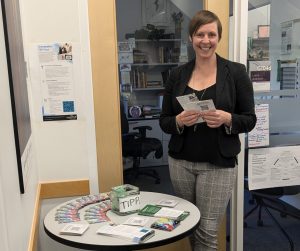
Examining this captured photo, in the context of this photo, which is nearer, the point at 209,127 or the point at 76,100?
the point at 209,127

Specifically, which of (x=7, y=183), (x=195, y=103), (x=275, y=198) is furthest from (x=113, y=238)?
(x=275, y=198)

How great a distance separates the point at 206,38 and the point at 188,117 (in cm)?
43

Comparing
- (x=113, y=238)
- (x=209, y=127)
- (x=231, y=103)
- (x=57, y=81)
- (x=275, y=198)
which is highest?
(x=57, y=81)

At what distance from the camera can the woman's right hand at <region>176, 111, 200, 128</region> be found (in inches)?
74.6

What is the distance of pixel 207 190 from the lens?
6.52 ft

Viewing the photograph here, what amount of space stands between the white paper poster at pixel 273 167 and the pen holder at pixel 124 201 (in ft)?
3.53

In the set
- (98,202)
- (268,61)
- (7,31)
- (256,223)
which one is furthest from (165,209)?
(256,223)

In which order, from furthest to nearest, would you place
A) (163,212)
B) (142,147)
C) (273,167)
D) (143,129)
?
(143,129) → (142,147) → (273,167) → (163,212)

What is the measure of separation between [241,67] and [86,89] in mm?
930

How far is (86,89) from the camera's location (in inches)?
88.5

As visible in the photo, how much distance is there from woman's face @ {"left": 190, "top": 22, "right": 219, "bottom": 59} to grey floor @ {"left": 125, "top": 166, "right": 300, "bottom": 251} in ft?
3.82

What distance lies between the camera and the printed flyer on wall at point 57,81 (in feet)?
7.16

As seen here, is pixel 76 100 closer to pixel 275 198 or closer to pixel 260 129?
pixel 260 129

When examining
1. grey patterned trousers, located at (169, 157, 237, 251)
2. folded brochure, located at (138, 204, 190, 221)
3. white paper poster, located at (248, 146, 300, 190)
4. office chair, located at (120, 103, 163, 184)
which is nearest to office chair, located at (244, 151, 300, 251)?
white paper poster, located at (248, 146, 300, 190)
